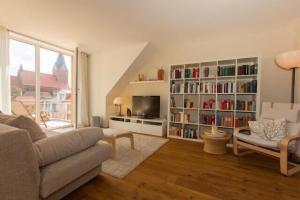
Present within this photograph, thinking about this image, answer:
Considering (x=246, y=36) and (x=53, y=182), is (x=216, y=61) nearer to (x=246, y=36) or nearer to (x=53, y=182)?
Result: (x=246, y=36)

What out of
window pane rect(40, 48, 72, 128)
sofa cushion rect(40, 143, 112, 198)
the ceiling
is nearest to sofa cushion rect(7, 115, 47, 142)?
sofa cushion rect(40, 143, 112, 198)

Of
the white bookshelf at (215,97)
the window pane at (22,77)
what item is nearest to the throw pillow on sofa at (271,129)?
the white bookshelf at (215,97)

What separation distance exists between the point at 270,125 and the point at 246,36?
203 cm

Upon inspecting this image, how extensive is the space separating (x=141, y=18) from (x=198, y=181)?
2.67 metres

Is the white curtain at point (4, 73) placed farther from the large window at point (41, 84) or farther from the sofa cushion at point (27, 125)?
the sofa cushion at point (27, 125)

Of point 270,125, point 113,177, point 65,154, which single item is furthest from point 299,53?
point 65,154

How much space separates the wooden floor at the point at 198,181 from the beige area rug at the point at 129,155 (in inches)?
4.1

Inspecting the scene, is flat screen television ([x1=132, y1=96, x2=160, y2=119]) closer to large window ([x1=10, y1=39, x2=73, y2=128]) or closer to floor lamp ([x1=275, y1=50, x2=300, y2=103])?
large window ([x1=10, y1=39, x2=73, y2=128])

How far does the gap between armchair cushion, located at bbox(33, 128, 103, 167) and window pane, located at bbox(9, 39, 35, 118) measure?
3.02 meters

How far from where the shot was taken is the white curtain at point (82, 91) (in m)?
4.58

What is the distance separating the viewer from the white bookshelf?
119 inches

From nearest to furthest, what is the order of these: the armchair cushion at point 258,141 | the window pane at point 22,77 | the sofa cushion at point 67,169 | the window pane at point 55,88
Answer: the sofa cushion at point 67,169 < the armchair cushion at point 258,141 < the window pane at point 22,77 < the window pane at point 55,88

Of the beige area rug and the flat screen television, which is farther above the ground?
the flat screen television

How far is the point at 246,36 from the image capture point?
3.31 meters
